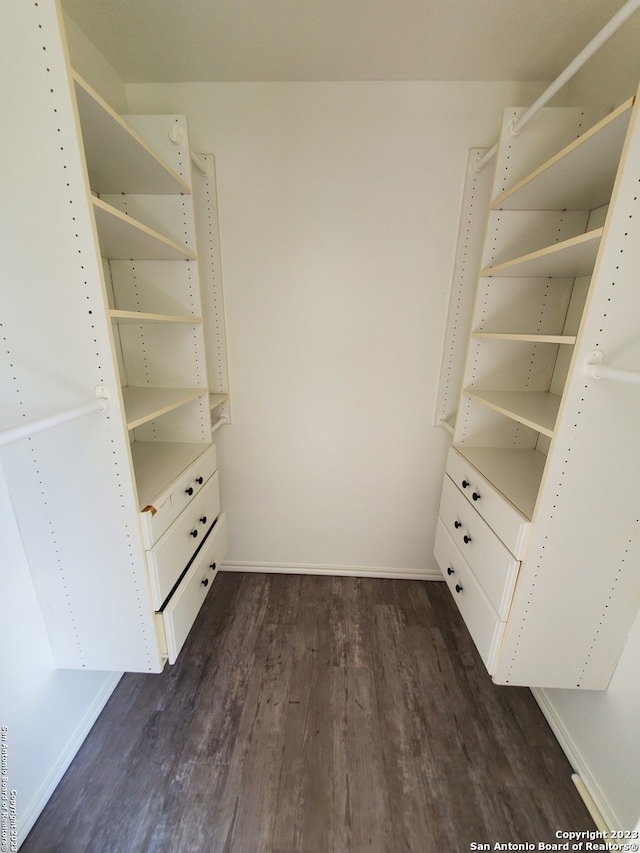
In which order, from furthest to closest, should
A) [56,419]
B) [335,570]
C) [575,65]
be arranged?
[335,570]
[575,65]
[56,419]

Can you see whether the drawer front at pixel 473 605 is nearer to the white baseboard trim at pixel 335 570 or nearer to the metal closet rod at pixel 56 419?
the white baseboard trim at pixel 335 570

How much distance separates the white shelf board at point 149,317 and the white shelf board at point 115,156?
0.44 m

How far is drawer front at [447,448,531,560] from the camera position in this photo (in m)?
0.98

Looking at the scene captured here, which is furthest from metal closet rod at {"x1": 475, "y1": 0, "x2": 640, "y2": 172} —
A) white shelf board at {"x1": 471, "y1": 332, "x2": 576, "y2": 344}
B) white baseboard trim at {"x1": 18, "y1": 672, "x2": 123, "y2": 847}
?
white baseboard trim at {"x1": 18, "y1": 672, "x2": 123, "y2": 847}

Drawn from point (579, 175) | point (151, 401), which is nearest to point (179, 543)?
point (151, 401)

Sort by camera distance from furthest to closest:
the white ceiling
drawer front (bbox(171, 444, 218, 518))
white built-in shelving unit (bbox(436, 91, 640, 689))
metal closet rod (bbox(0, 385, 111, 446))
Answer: drawer front (bbox(171, 444, 218, 518)) → the white ceiling → white built-in shelving unit (bbox(436, 91, 640, 689)) → metal closet rod (bbox(0, 385, 111, 446))

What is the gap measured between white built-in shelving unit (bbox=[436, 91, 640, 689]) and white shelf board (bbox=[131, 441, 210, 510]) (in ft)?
3.70

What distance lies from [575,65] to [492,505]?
1.23m

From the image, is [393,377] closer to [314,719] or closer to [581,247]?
[581,247]

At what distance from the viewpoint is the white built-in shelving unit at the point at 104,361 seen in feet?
2.36

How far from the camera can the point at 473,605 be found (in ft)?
3.98

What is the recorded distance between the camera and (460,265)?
149cm

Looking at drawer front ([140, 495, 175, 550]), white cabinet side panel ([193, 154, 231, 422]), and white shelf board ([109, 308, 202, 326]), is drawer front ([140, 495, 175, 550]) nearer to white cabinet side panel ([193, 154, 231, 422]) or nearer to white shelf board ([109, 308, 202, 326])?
white shelf board ([109, 308, 202, 326])

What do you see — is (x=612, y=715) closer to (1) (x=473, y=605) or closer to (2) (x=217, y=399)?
(1) (x=473, y=605)
